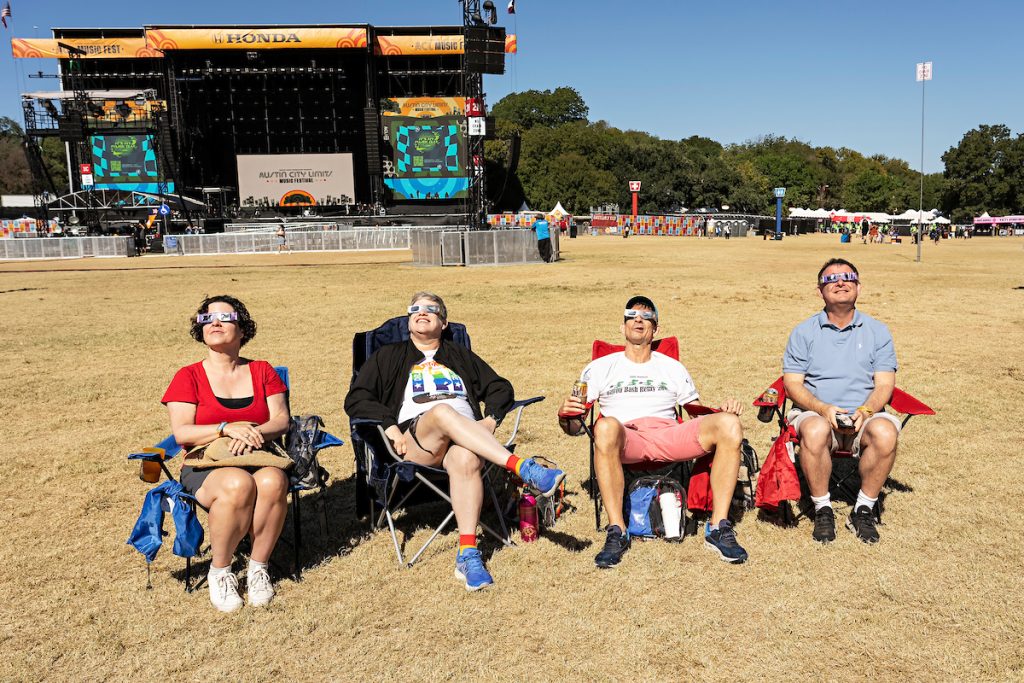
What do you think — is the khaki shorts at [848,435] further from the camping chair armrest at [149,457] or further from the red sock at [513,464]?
the camping chair armrest at [149,457]

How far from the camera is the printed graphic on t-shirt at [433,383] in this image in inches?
160

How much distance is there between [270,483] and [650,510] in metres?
1.88

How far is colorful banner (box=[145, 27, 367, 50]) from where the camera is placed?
45094 mm

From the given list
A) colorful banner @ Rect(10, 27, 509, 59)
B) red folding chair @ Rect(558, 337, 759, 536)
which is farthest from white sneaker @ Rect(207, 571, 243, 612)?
colorful banner @ Rect(10, 27, 509, 59)

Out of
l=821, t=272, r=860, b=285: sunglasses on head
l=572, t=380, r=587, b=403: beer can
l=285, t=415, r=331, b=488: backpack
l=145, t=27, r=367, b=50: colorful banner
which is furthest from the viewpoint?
l=145, t=27, r=367, b=50: colorful banner

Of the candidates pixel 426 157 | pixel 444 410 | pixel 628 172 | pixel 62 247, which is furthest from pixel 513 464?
pixel 628 172

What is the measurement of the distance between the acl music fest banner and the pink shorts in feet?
151

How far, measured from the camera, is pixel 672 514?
3.96m

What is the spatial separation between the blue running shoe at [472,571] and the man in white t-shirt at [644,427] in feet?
1.89

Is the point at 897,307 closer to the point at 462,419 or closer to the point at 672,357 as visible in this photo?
the point at 672,357

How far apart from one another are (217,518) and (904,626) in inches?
112

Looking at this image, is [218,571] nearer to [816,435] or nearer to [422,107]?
[816,435]

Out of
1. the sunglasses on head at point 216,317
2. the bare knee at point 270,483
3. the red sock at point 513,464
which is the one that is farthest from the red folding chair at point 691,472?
the sunglasses on head at point 216,317

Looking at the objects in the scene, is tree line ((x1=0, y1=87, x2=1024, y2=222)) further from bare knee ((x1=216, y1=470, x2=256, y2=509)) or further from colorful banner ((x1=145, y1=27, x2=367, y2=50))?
bare knee ((x1=216, y1=470, x2=256, y2=509))
